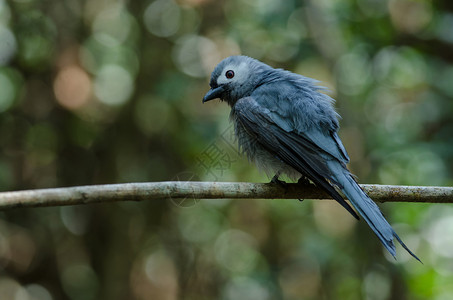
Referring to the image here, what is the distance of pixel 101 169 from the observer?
7094 millimetres

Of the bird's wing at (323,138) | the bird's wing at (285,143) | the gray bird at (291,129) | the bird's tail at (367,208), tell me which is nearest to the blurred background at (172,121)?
the gray bird at (291,129)

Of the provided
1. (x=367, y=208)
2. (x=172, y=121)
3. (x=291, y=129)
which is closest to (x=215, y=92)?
(x=291, y=129)

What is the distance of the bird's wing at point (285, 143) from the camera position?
3.30 meters

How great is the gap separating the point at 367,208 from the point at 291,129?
0.95 metres

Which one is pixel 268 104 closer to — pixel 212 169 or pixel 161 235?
pixel 212 169

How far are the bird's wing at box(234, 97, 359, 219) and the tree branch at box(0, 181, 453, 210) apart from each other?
0.29m

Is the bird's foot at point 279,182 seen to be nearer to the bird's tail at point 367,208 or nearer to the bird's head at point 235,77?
the bird's tail at point 367,208

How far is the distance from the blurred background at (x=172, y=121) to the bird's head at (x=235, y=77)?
1574 mm

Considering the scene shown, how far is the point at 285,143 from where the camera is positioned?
3.58 m

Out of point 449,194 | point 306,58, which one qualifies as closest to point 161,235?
point 306,58

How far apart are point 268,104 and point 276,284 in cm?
388

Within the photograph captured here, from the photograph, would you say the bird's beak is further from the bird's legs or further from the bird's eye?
the bird's legs

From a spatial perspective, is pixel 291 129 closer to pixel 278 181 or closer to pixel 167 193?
pixel 278 181

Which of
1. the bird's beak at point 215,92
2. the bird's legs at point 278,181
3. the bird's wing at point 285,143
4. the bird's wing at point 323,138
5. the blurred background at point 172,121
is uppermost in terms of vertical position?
the bird's wing at point 323,138
